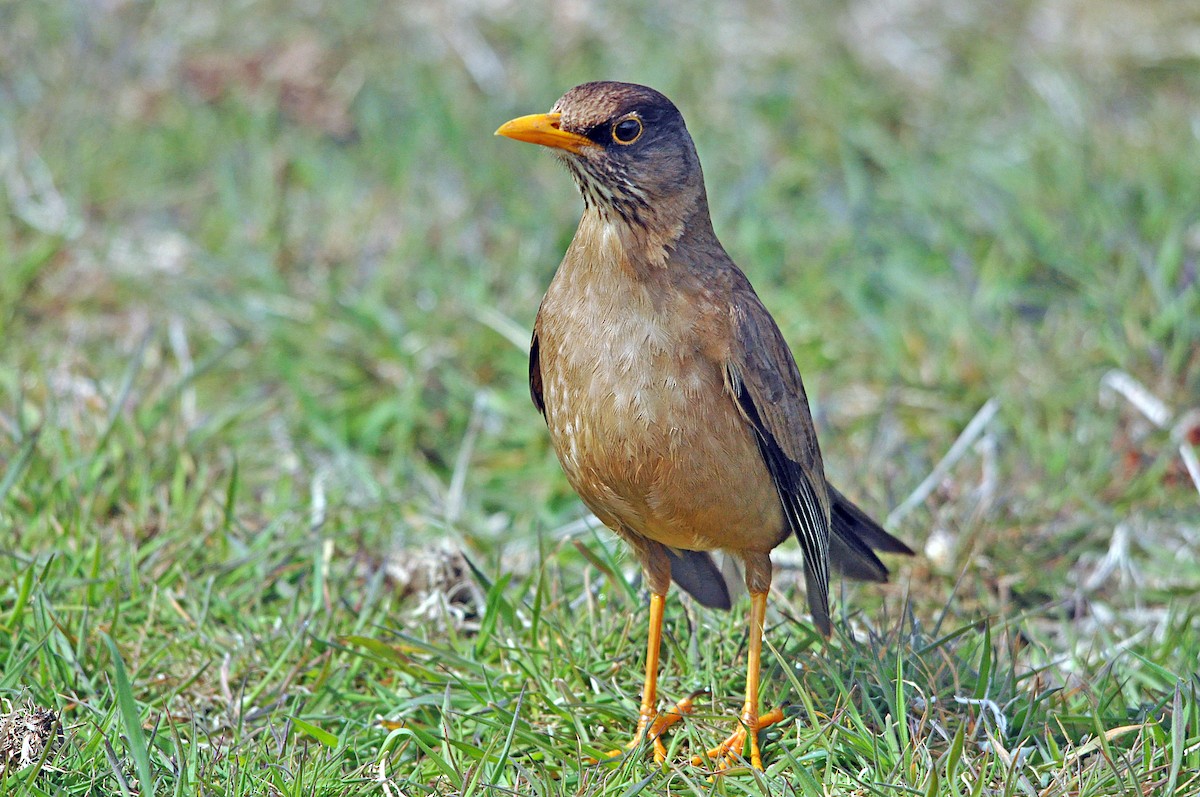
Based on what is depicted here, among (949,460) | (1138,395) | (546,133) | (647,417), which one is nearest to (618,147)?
(546,133)

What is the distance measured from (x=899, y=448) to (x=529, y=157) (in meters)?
3.10

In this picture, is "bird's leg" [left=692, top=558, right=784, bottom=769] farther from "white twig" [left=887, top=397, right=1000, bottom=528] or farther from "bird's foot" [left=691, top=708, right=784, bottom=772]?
"white twig" [left=887, top=397, right=1000, bottom=528]

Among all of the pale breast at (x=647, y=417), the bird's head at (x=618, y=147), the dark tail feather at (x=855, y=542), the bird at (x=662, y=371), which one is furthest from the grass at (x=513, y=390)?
the bird's head at (x=618, y=147)

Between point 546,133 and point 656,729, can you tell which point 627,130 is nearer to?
point 546,133

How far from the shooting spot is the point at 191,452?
536 cm

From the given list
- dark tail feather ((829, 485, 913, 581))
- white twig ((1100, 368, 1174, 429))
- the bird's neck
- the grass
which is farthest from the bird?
white twig ((1100, 368, 1174, 429))

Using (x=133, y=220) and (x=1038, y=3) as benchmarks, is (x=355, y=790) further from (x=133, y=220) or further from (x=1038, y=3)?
(x=1038, y=3)

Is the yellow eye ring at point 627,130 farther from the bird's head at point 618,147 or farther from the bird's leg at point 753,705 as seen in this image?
the bird's leg at point 753,705

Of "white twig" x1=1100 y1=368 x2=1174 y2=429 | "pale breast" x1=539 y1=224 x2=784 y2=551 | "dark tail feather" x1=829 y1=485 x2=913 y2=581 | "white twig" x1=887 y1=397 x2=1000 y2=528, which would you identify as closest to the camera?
"pale breast" x1=539 y1=224 x2=784 y2=551

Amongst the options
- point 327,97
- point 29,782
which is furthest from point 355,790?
point 327,97

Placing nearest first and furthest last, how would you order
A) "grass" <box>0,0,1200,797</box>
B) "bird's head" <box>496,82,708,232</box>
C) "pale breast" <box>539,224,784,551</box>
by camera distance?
1. "pale breast" <box>539,224,784,551</box>
2. "bird's head" <box>496,82,708,232</box>
3. "grass" <box>0,0,1200,797</box>

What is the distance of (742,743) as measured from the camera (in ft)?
12.9

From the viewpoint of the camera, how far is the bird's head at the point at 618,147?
3.83m

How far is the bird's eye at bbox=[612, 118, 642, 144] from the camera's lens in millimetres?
3855
